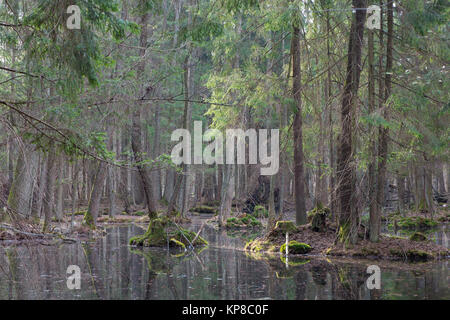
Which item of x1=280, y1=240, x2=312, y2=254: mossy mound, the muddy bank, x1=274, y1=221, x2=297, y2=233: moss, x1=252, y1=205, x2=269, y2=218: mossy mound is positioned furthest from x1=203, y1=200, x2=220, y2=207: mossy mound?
x1=280, y1=240, x2=312, y2=254: mossy mound

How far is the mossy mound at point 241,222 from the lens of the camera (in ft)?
86.0

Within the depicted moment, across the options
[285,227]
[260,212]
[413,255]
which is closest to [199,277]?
[413,255]

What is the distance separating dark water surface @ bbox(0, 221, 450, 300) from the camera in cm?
861

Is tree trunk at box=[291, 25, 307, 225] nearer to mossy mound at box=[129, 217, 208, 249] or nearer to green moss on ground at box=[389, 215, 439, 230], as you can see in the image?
mossy mound at box=[129, 217, 208, 249]

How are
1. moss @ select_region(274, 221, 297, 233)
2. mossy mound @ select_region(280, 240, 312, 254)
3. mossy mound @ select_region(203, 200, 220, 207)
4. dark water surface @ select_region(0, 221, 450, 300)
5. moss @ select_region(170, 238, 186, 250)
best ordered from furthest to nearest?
mossy mound @ select_region(203, 200, 220, 207)
moss @ select_region(170, 238, 186, 250)
moss @ select_region(274, 221, 297, 233)
mossy mound @ select_region(280, 240, 312, 254)
dark water surface @ select_region(0, 221, 450, 300)

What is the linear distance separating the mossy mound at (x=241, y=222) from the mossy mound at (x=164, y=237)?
886 cm

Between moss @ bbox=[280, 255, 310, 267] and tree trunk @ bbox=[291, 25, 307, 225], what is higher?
tree trunk @ bbox=[291, 25, 307, 225]

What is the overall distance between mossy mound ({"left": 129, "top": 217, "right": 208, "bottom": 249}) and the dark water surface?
1.77 m

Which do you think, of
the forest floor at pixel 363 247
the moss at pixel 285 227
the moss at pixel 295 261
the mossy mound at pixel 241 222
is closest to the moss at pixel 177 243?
the forest floor at pixel 363 247

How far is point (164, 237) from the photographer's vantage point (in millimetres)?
16922

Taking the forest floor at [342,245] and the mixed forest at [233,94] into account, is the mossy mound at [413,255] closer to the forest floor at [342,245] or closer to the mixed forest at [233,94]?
the forest floor at [342,245]

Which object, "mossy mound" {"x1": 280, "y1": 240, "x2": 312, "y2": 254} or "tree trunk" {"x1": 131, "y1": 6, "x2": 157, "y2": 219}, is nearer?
"mossy mound" {"x1": 280, "y1": 240, "x2": 312, "y2": 254}

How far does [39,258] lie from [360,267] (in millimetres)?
8092
